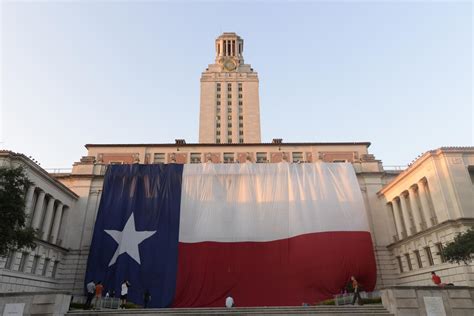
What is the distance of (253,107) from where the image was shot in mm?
78188

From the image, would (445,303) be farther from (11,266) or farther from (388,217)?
(11,266)

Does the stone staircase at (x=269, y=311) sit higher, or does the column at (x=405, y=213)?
the column at (x=405, y=213)

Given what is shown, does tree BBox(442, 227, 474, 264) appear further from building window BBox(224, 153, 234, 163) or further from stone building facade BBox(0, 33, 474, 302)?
building window BBox(224, 153, 234, 163)

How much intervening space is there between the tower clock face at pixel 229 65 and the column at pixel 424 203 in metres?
63.8

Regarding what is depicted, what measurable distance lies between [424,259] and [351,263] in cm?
641

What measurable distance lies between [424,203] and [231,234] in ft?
60.6

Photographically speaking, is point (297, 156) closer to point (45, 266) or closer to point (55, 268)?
point (55, 268)

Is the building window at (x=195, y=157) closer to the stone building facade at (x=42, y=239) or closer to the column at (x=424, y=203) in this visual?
the stone building facade at (x=42, y=239)

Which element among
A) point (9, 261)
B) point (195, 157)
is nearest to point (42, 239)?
point (9, 261)

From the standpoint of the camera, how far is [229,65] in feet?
288

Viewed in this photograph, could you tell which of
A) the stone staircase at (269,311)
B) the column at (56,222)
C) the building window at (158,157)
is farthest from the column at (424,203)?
the column at (56,222)

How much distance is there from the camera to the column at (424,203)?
30766mm

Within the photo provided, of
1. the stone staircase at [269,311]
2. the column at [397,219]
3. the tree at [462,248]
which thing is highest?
the column at [397,219]

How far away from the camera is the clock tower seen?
7425 centimetres
